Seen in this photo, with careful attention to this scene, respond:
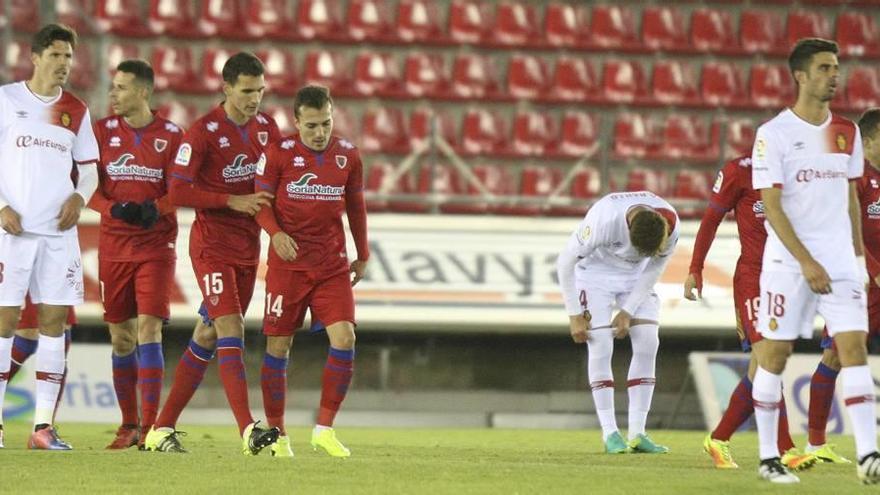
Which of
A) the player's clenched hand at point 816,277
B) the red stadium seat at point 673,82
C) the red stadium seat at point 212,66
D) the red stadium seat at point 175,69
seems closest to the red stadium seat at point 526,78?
the red stadium seat at point 673,82

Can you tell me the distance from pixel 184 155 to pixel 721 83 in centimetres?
1040

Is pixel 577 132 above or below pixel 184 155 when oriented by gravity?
below

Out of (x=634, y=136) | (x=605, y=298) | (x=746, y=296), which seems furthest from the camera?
(x=634, y=136)

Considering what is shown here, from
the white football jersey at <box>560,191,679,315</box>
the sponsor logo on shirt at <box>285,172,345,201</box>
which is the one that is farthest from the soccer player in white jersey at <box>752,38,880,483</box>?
the sponsor logo on shirt at <box>285,172,345,201</box>

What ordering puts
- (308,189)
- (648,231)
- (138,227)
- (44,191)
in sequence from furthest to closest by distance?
(138,227), (648,231), (44,191), (308,189)

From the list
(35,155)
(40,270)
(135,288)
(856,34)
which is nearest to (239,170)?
(135,288)

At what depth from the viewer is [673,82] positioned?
1745 cm

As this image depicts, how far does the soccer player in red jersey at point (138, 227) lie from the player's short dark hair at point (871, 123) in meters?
3.98

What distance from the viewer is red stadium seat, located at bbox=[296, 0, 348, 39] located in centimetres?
1727

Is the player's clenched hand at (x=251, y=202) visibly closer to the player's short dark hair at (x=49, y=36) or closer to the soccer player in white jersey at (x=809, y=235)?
the player's short dark hair at (x=49, y=36)

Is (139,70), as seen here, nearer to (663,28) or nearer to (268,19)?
(268,19)

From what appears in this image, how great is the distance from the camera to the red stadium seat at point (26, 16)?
16.0 m

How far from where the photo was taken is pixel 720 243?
14.7 m

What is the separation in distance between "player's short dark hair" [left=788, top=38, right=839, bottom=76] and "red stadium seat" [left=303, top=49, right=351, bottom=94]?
10.3m
